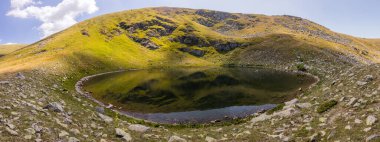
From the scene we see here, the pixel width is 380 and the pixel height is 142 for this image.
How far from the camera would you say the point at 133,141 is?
67.9ft

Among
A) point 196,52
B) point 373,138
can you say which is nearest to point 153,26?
point 196,52

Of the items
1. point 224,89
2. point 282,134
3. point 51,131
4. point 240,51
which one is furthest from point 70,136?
point 240,51

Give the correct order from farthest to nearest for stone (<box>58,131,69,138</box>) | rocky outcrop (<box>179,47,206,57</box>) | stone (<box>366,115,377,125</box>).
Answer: rocky outcrop (<box>179,47,206,57</box>), stone (<box>58,131,69,138</box>), stone (<box>366,115,377,125</box>)

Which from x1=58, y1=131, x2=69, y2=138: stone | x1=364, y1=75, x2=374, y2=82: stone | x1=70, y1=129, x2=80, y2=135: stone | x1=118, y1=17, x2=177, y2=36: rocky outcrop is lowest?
x1=70, y1=129, x2=80, y2=135: stone

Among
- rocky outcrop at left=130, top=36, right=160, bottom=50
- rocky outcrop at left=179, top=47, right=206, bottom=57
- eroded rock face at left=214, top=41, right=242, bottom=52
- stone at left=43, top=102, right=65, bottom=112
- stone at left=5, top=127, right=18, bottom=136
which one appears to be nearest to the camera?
stone at left=5, top=127, right=18, bottom=136

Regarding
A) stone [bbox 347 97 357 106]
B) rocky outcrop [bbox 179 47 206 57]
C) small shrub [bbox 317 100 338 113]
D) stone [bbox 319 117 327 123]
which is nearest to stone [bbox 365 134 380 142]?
stone [bbox 319 117 327 123]

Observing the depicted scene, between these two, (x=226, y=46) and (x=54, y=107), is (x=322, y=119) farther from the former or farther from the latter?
(x=226, y=46)

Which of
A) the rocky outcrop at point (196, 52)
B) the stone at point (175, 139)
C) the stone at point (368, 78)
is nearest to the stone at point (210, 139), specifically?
the stone at point (175, 139)

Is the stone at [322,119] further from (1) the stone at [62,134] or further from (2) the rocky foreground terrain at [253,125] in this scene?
(1) the stone at [62,134]

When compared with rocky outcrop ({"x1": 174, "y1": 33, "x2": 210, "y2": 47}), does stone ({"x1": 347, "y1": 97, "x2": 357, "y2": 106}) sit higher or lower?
lower

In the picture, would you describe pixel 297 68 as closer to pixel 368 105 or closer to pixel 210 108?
pixel 210 108

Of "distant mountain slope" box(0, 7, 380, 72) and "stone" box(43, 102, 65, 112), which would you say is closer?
"stone" box(43, 102, 65, 112)

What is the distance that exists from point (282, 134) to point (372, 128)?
19.4 feet

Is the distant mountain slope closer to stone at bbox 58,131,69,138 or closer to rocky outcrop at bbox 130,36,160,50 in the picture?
rocky outcrop at bbox 130,36,160,50
